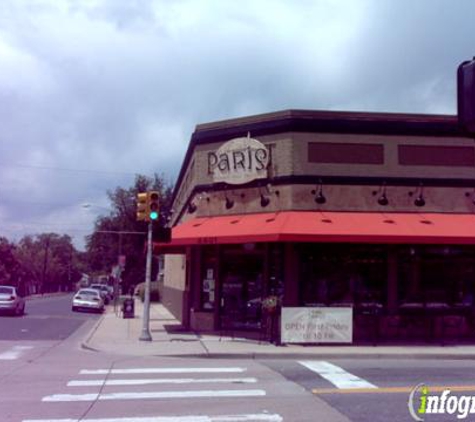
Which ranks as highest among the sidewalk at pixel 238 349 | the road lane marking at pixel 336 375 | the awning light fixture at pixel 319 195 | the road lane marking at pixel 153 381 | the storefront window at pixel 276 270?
the awning light fixture at pixel 319 195

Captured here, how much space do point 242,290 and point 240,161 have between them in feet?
13.2

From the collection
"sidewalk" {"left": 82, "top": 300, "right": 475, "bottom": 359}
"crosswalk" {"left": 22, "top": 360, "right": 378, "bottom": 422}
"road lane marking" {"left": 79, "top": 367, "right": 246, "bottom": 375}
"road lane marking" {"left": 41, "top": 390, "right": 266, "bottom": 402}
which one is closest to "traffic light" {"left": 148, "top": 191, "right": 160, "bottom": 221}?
"sidewalk" {"left": 82, "top": 300, "right": 475, "bottom": 359}

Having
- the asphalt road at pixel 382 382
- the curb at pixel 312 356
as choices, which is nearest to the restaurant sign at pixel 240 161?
the curb at pixel 312 356

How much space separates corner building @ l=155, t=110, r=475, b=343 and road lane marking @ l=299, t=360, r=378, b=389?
5227 mm

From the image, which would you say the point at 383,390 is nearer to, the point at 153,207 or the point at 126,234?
the point at 153,207

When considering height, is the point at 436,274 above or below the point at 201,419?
above

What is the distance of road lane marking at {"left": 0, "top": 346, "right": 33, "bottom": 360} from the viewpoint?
1583cm

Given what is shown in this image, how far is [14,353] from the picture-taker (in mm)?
16703

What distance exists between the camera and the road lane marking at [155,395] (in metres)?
10.5

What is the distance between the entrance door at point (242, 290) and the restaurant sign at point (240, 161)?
2.43 m

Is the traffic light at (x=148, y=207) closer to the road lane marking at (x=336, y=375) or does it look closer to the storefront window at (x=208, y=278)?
the storefront window at (x=208, y=278)

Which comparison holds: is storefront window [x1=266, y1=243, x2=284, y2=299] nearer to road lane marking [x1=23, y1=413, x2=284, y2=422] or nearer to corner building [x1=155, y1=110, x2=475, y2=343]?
corner building [x1=155, y1=110, x2=475, y2=343]

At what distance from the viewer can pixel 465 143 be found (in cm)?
2142

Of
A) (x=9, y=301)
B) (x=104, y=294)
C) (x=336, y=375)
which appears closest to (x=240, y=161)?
(x=336, y=375)
